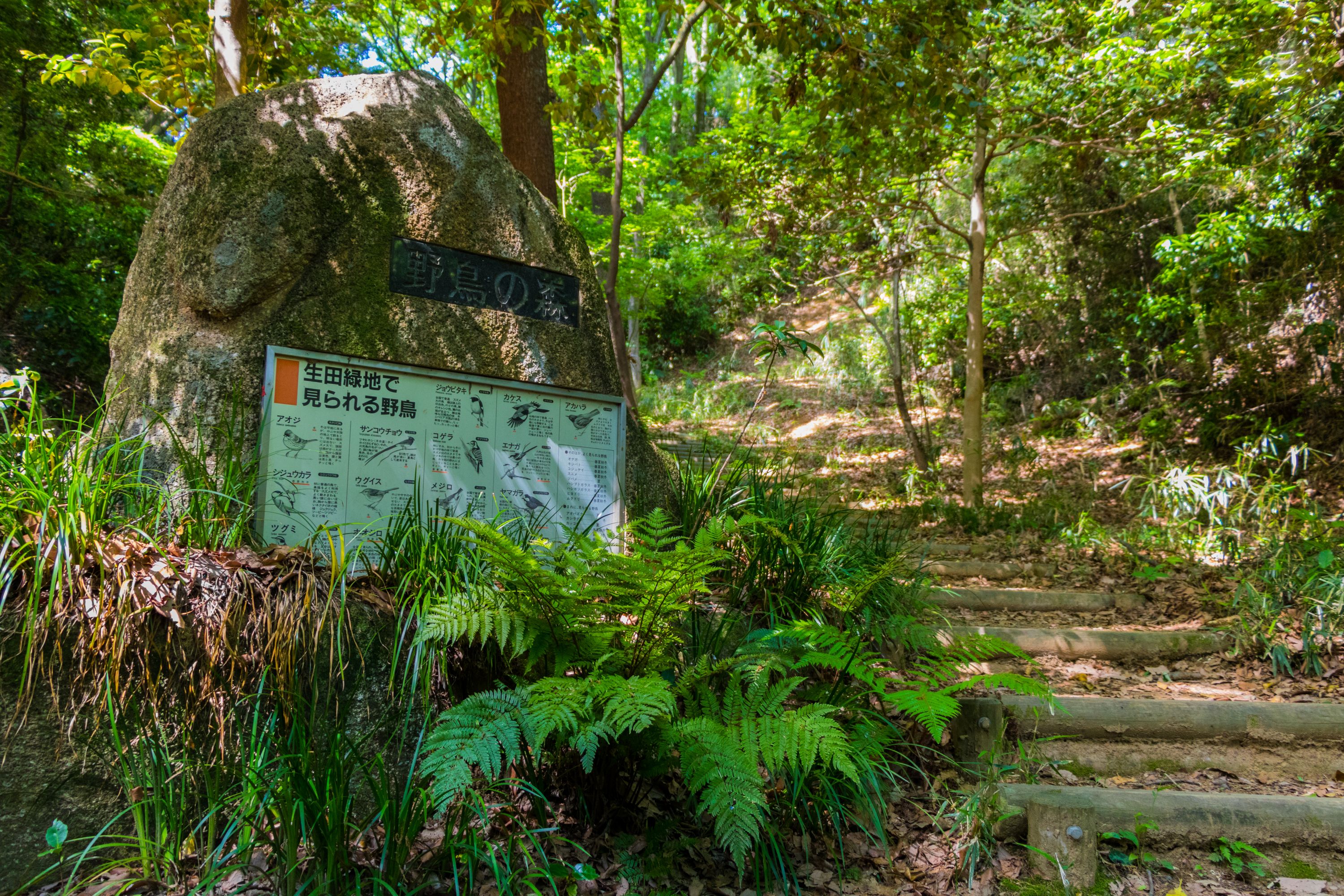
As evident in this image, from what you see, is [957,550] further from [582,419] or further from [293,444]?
[293,444]

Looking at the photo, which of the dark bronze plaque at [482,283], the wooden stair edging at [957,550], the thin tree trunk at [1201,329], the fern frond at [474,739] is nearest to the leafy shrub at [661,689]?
the fern frond at [474,739]

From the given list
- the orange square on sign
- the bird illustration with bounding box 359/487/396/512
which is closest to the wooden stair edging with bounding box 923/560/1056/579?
the bird illustration with bounding box 359/487/396/512

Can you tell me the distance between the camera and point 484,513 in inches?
134

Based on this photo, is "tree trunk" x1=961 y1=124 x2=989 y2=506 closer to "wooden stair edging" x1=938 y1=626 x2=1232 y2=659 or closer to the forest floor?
the forest floor

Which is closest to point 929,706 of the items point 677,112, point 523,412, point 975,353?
point 523,412

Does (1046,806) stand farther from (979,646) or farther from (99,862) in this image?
(99,862)

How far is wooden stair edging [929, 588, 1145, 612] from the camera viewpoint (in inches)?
190

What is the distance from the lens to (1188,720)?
321 centimetres

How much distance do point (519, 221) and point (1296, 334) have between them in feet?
25.0

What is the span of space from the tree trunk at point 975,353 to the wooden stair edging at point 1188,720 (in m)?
3.77

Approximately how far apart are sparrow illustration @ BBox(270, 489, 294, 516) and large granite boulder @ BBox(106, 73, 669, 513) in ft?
0.87

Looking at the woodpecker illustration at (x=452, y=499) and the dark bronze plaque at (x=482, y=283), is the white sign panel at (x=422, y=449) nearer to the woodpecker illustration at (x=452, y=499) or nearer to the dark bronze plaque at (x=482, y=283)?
the woodpecker illustration at (x=452, y=499)

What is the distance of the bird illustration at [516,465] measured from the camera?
3479mm

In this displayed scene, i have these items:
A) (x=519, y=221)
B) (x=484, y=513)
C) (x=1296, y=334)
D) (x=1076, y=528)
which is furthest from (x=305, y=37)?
(x=1296, y=334)
